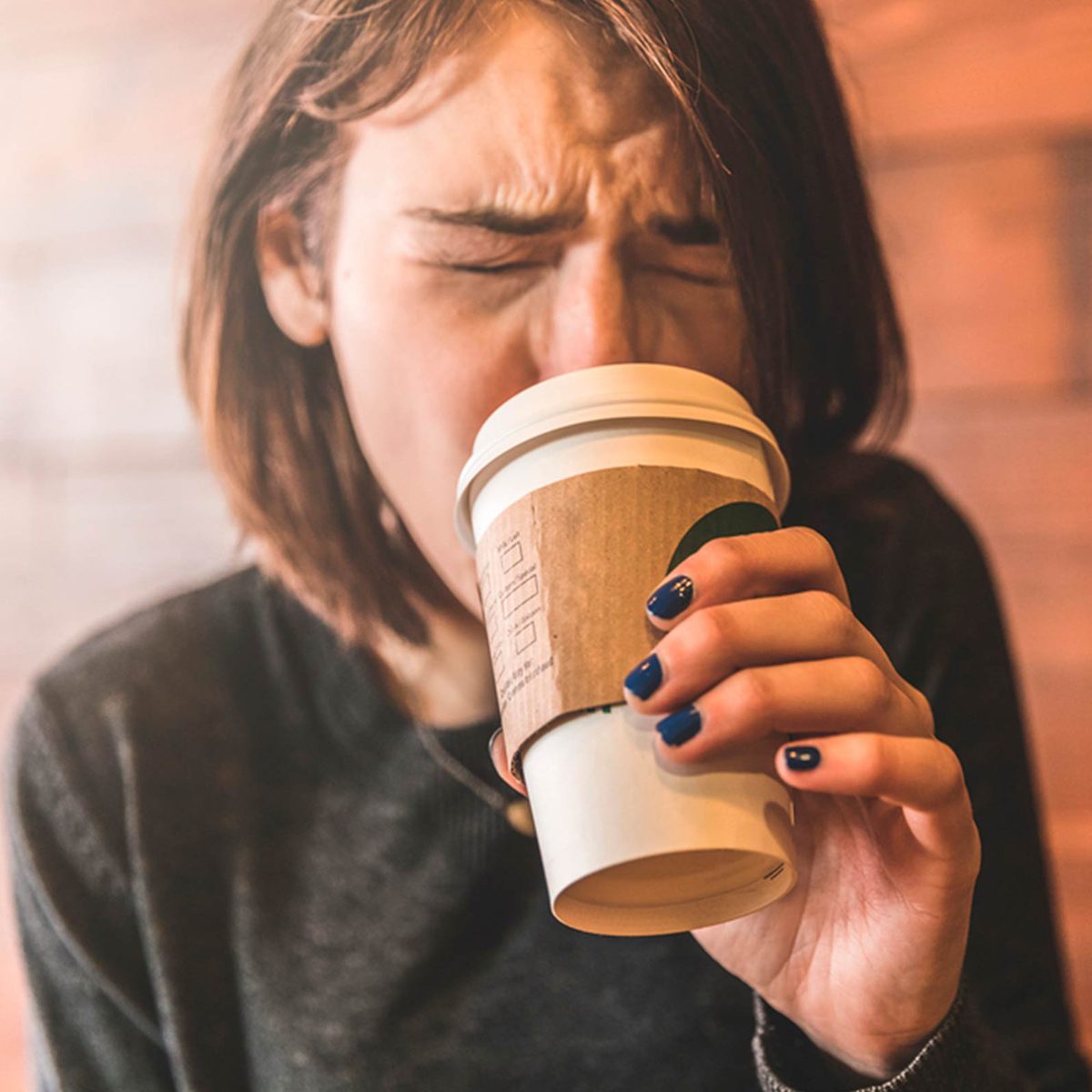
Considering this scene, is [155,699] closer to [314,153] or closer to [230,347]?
[230,347]

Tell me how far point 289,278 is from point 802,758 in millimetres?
391

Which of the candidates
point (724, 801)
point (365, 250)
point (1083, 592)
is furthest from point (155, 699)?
point (1083, 592)

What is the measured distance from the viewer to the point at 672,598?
44 centimetres

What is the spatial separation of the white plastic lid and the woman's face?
10cm

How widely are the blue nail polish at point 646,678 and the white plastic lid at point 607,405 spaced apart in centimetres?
9

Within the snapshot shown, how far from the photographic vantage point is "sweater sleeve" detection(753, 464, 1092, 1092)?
2.34 ft

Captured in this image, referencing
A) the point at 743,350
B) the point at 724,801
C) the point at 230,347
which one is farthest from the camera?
the point at 230,347

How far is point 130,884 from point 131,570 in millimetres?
241

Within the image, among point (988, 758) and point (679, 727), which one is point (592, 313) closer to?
point (679, 727)

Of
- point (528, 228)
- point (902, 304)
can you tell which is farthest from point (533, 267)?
point (902, 304)

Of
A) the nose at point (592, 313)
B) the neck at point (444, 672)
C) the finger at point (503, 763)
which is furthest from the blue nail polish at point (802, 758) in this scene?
the neck at point (444, 672)

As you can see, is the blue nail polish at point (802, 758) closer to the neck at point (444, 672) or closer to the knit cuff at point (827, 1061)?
the knit cuff at point (827, 1061)

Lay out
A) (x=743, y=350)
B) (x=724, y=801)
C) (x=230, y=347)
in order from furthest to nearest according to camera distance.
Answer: (x=230, y=347) → (x=743, y=350) → (x=724, y=801)

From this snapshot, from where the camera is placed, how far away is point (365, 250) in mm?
612
